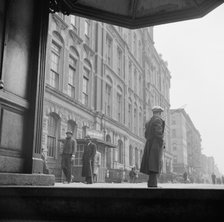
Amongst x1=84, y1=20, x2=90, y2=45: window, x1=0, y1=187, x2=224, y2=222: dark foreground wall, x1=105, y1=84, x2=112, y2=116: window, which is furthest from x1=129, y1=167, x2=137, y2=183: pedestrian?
x1=0, y1=187, x2=224, y2=222: dark foreground wall

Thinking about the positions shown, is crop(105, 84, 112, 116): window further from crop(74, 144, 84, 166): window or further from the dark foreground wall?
the dark foreground wall

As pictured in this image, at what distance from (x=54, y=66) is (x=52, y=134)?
399cm

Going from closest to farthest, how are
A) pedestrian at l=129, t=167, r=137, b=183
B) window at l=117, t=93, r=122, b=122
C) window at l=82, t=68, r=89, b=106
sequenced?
window at l=82, t=68, r=89, b=106 → pedestrian at l=129, t=167, r=137, b=183 → window at l=117, t=93, r=122, b=122

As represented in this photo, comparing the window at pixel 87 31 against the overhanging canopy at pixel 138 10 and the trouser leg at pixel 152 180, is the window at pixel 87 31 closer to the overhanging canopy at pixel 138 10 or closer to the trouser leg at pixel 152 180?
the trouser leg at pixel 152 180

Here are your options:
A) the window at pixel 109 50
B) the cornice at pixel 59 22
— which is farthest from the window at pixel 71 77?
the window at pixel 109 50

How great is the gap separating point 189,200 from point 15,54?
10.9 ft

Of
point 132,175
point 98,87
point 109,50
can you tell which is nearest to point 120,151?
point 132,175

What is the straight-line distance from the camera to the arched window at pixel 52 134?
60.4 feet

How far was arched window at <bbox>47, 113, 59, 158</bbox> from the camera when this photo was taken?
1841 centimetres

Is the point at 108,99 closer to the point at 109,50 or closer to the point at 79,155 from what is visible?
the point at 109,50

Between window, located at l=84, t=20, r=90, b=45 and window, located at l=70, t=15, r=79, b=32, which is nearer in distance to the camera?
window, located at l=70, t=15, r=79, b=32

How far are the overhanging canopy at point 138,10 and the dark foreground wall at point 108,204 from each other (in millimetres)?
3748

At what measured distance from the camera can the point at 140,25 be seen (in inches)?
285

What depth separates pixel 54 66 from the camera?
19797 mm
